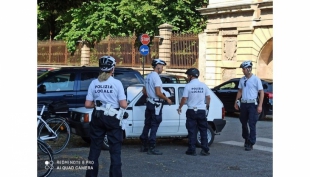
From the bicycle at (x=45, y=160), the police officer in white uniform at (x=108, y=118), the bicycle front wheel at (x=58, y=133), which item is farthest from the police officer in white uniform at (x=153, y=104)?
the police officer in white uniform at (x=108, y=118)

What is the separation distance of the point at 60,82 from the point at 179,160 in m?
4.78

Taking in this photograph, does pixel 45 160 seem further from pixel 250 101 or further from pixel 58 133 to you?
pixel 250 101

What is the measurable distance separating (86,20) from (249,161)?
94.4ft

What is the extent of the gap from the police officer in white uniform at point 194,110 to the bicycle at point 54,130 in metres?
2.26

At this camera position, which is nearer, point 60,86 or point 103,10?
point 60,86

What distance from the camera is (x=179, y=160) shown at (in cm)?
1044

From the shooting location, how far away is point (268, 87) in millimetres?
18812

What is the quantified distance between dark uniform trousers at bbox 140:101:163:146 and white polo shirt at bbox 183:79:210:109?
2.08 feet

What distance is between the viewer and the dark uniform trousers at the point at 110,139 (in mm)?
7684

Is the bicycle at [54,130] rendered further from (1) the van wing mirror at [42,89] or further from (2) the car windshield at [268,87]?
(2) the car windshield at [268,87]

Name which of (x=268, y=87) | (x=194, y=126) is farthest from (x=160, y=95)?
(x=268, y=87)
